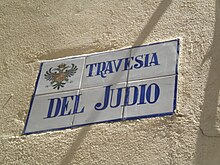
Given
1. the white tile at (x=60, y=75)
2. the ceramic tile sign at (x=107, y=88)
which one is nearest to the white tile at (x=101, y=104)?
the ceramic tile sign at (x=107, y=88)

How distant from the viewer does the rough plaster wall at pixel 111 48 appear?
1.91 m

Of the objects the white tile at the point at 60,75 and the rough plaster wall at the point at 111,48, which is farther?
the white tile at the point at 60,75

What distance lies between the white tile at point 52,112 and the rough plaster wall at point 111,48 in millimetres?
43

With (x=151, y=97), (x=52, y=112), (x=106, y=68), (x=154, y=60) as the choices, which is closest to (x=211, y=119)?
(x=151, y=97)

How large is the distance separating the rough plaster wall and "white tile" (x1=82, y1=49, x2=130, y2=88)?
6 cm

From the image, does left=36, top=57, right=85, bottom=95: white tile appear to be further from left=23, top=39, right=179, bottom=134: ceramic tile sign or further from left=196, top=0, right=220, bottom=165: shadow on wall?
left=196, top=0, right=220, bottom=165: shadow on wall

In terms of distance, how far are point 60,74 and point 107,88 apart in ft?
0.95

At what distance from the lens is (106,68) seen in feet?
7.40

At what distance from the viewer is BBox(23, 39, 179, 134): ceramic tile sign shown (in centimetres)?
205

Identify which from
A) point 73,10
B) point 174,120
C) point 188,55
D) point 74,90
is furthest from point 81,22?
point 174,120

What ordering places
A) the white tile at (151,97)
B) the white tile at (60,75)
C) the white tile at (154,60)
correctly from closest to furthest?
the white tile at (151,97)
the white tile at (154,60)
the white tile at (60,75)

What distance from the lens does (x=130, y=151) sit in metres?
1.93

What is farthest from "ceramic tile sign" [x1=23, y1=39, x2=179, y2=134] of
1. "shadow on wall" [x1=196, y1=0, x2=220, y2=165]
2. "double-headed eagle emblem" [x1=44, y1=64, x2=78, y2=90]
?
"shadow on wall" [x1=196, y1=0, x2=220, y2=165]

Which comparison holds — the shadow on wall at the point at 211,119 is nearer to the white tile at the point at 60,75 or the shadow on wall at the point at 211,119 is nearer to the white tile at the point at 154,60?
the white tile at the point at 154,60
